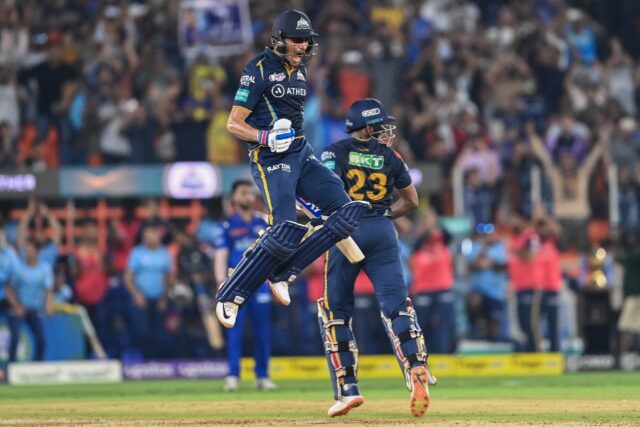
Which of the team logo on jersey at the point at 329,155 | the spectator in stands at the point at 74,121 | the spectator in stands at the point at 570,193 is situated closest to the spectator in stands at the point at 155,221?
the spectator in stands at the point at 74,121

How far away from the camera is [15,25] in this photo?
27.7m

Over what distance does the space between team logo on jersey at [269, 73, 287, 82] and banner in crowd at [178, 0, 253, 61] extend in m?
14.4

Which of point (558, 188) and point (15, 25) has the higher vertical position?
point (15, 25)

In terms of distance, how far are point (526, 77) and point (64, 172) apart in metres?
9.00

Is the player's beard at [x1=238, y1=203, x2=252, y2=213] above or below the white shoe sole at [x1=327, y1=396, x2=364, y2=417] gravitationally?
above

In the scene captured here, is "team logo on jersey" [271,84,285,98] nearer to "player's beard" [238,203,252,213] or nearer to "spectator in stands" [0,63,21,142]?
"player's beard" [238,203,252,213]

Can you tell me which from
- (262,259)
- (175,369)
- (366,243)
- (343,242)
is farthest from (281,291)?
(175,369)

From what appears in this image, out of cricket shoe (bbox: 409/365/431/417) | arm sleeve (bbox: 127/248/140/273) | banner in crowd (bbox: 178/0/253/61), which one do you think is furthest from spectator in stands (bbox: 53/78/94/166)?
cricket shoe (bbox: 409/365/431/417)

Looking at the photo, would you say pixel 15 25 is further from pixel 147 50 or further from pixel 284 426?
pixel 284 426

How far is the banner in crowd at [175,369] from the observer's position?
21953 millimetres

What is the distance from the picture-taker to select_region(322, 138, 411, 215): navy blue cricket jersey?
1333 centimetres

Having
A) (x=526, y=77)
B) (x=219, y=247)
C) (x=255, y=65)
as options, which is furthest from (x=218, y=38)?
(x=255, y=65)

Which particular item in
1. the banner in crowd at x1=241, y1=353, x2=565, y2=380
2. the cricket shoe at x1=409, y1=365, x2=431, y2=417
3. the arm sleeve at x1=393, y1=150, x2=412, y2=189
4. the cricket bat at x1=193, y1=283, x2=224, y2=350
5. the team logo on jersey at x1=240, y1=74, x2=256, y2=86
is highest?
the team logo on jersey at x1=240, y1=74, x2=256, y2=86

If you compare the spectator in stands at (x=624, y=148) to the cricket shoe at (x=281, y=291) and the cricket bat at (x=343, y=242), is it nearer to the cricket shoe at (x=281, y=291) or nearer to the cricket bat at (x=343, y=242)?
the cricket bat at (x=343, y=242)
